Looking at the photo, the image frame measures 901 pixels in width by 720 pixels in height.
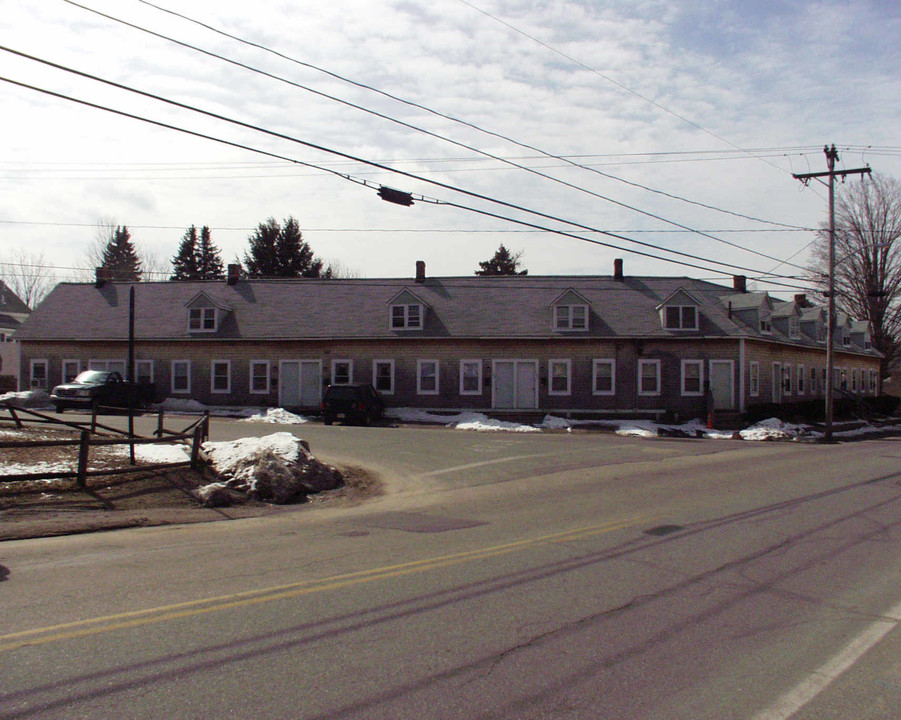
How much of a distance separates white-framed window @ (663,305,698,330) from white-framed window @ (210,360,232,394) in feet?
73.4

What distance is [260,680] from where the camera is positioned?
4.82 meters

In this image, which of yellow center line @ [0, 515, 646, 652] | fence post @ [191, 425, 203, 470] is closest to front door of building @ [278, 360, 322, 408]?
fence post @ [191, 425, 203, 470]

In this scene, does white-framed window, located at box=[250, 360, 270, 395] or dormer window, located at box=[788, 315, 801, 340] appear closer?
white-framed window, located at box=[250, 360, 270, 395]

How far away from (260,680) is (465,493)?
10201 mm

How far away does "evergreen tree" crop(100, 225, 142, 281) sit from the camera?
77875mm

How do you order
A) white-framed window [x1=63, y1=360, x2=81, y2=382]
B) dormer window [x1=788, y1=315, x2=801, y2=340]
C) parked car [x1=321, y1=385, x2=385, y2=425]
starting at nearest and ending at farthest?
parked car [x1=321, y1=385, x2=385, y2=425]
white-framed window [x1=63, y1=360, x2=81, y2=382]
dormer window [x1=788, y1=315, x2=801, y2=340]

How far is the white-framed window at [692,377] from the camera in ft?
116

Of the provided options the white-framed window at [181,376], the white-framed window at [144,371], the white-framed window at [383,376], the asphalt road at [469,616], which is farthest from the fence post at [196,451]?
the white-framed window at [144,371]

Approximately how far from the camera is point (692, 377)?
3538 centimetres

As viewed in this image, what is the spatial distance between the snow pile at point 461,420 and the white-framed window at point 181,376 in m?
11.0

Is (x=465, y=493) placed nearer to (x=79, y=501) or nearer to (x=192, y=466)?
(x=192, y=466)

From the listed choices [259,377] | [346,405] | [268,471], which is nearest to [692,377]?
[346,405]

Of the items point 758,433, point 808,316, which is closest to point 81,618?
point 758,433

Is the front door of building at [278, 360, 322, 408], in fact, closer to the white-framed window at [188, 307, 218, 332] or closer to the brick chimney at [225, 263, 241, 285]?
the white-framed window at [188, 307, 218, 332]
